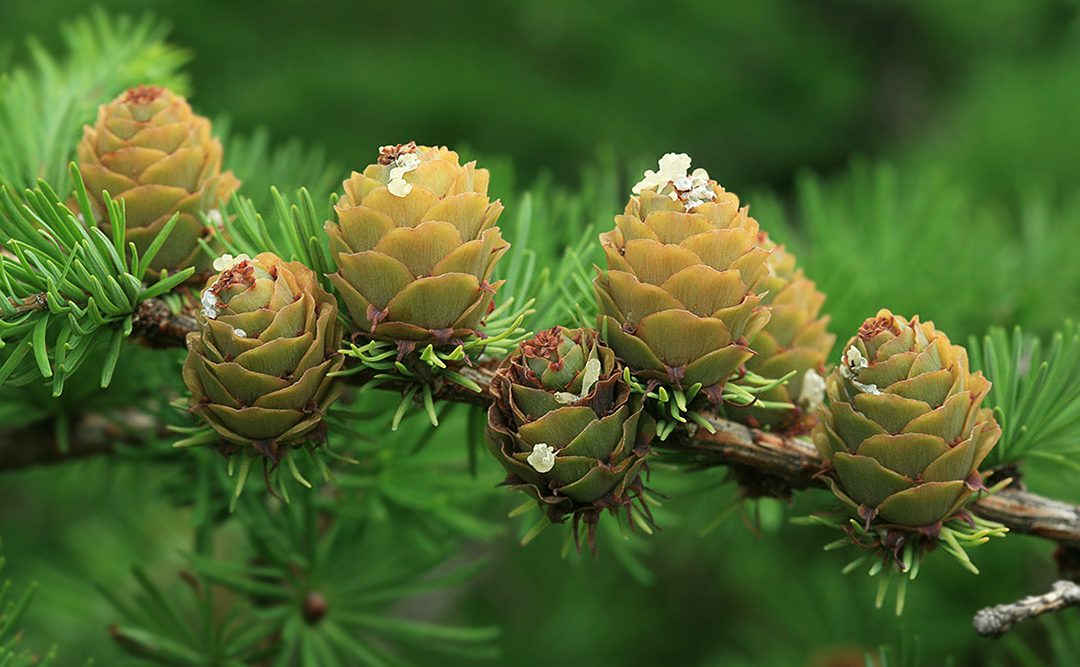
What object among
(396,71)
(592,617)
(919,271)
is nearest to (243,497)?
(919,271)

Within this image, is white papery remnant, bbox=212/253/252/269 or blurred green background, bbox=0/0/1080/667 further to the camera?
blurred green background, bbox=0/0/1080/667

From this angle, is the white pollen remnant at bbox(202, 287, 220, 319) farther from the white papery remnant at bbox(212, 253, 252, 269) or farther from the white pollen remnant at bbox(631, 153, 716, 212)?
the white pollen remnant at bbox(631, 153, 716, 212)

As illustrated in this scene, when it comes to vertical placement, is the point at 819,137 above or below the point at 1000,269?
below

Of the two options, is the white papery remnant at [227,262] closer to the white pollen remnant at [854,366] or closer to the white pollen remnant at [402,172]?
the white pollen remnant at [402,172]

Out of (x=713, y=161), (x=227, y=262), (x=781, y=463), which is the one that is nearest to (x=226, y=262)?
(x=227, y=262)

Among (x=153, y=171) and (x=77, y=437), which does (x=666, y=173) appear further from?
(x=77, y=437)

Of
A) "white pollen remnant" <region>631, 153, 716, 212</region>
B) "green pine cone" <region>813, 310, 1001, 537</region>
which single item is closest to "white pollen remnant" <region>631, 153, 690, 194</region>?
"white pollen remnant" <region>631, 153, 716, 212</region>

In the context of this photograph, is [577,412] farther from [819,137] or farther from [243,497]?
[819,137]
